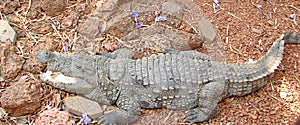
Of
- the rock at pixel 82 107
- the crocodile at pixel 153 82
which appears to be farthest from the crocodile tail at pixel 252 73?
the rock at pixel 82 107

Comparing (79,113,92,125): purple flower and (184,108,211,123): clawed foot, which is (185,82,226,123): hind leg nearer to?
(184,108,211,123): clawed foot

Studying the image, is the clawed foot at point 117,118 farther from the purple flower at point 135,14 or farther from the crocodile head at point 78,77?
the purple flower at point 135,14

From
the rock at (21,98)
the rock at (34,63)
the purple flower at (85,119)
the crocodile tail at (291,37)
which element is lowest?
the purple flower at (85,119)

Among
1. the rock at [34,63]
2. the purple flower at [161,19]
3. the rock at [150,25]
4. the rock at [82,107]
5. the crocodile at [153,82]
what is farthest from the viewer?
the purple flower at [161,19]

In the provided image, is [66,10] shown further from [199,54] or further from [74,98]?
[199,54]

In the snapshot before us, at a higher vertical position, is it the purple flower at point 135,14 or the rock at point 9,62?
the purple flower at point 135,14

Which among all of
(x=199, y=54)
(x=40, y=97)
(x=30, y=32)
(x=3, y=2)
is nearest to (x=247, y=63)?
(x=199, y=54)
